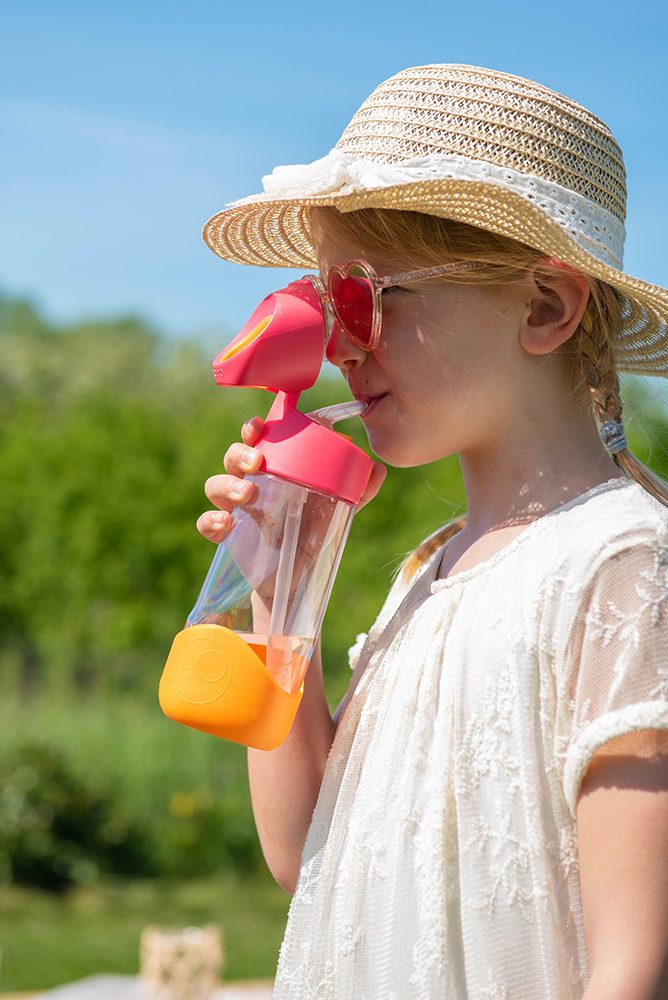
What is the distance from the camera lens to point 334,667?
9492mm

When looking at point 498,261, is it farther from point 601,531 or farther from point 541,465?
point 601,531

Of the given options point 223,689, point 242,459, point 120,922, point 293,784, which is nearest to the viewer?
point 223,689

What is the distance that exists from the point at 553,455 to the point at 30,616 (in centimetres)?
1008

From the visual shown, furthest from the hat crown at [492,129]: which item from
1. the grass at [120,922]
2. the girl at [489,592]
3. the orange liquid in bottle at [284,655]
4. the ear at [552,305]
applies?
the grass at [120,922]

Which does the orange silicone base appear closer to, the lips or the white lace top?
the white lace top

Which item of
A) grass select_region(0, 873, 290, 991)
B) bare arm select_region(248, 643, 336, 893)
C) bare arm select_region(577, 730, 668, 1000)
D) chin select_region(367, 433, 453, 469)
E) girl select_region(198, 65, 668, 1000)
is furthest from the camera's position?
grass select_region(0, 873, 290, 991)

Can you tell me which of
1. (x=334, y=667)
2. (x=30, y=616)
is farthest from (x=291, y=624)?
(x=30, y=616)

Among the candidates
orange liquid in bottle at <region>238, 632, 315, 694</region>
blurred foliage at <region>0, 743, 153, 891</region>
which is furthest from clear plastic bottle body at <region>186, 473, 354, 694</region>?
blurred foliage at <region>0, 743, 153, 891</region>

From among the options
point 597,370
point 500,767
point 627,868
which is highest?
point 597,370

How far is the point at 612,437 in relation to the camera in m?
1.71

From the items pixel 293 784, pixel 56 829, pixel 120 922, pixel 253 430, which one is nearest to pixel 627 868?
pixel 293 784

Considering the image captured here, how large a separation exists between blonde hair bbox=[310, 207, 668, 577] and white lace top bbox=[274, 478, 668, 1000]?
145 mm

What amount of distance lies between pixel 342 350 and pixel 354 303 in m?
0.08

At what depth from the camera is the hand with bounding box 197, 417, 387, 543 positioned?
1.73 m
